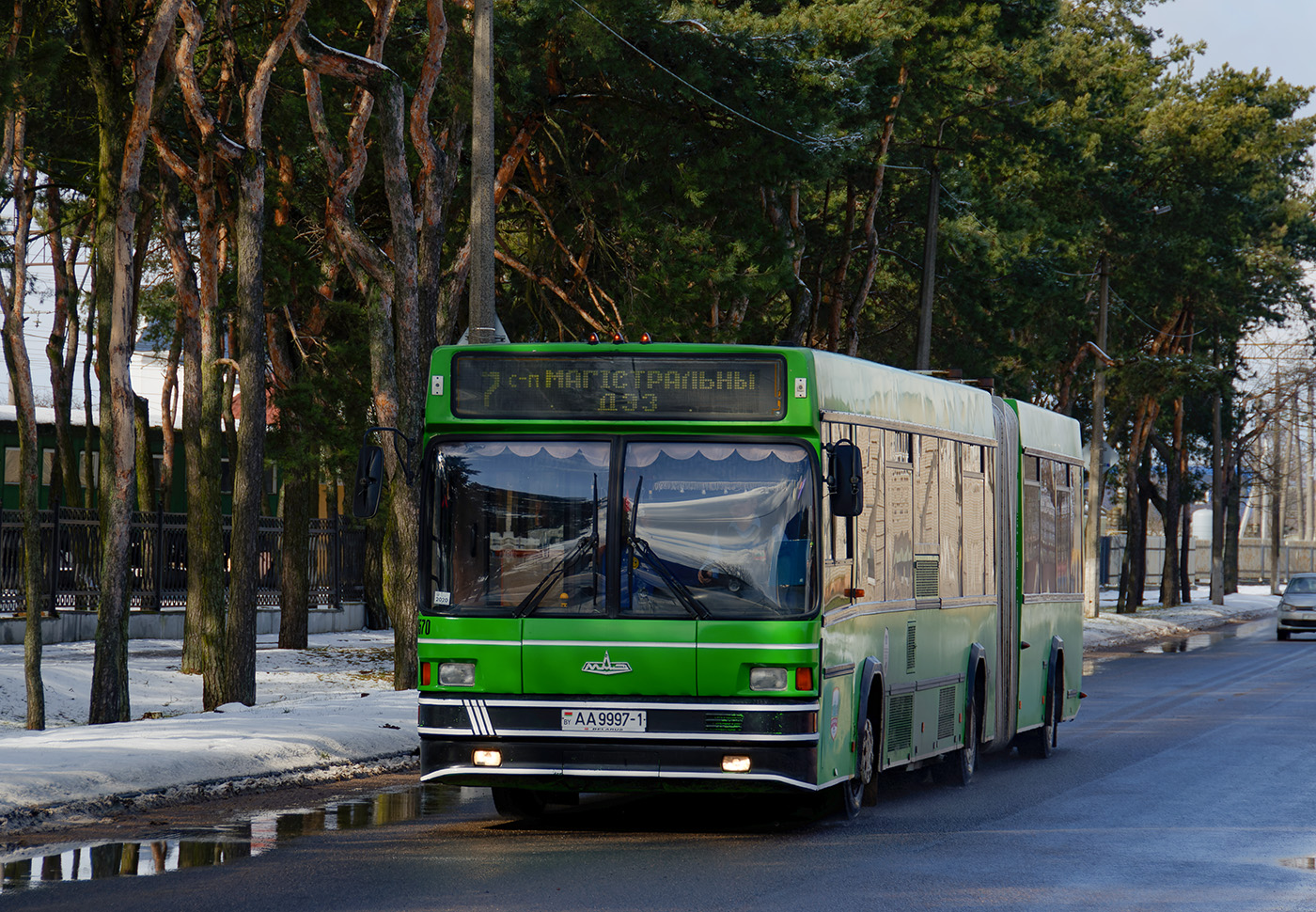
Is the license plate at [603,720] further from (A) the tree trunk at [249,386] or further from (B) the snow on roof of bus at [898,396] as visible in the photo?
(A) the tree trunk at [249,386]

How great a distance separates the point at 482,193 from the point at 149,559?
58.0 ft

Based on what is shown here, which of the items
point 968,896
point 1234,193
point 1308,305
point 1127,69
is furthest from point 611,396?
point 1308,305

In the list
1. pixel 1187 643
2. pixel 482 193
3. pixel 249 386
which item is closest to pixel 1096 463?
pixel 1187 643

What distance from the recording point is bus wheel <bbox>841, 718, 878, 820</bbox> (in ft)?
38.3

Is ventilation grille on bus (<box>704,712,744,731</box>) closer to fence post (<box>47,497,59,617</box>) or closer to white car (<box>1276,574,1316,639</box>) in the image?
fence post (<box>47,497,59,617</box>)

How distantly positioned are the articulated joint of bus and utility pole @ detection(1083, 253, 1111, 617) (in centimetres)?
3405

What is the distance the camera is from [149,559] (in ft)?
108

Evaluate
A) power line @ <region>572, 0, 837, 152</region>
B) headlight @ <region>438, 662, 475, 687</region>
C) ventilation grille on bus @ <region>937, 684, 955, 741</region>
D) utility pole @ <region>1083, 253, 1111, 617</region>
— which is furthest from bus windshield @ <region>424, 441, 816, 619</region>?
utility pole @ <region>1083, 253, 1111, 617</region>

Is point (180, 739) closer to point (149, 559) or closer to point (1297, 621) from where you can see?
point (149, 559)

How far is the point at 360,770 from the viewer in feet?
47.5

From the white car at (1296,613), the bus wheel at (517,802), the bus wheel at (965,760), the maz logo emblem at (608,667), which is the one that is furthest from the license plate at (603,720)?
the white car at (1296,613)

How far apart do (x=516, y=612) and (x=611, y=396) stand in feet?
4.65

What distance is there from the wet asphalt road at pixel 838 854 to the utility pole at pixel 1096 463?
29114 mm

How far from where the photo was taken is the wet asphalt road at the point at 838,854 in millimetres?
8836
